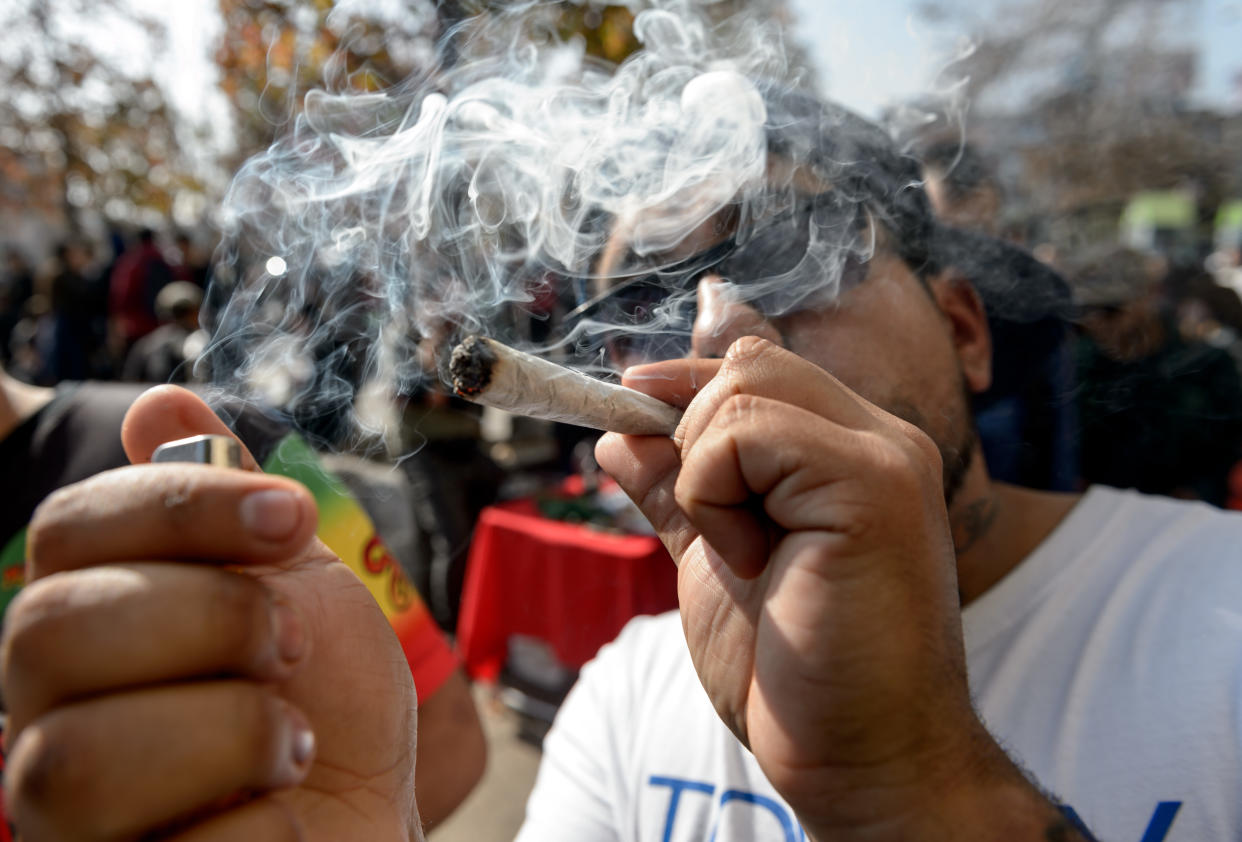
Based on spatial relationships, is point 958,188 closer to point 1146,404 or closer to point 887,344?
point 1146,404

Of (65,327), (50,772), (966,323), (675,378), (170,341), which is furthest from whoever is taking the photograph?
(65,327)

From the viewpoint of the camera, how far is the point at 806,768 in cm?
94

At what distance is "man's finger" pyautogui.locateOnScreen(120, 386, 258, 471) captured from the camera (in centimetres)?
104

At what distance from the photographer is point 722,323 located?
4.86 ft

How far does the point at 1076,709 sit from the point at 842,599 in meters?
0.81

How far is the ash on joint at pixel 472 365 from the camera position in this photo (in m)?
0.90

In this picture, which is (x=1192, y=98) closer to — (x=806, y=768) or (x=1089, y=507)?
(x=1089, y=507)

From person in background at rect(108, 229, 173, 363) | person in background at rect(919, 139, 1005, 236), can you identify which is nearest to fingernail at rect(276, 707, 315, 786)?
person in background at rect(919, 139, 1005, 236)

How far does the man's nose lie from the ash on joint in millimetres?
678

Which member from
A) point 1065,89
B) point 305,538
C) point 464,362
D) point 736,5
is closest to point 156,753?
point 305,538

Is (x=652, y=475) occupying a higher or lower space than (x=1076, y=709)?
higher

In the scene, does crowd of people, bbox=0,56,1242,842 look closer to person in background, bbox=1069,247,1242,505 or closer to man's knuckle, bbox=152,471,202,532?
man's knuckle, bbox=152,471,202,532

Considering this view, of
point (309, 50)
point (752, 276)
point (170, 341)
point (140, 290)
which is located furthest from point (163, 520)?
point (140, 290)

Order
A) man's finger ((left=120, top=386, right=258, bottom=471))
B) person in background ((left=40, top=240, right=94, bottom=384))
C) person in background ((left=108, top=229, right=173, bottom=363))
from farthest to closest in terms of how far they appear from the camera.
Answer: person in background ((left=40, top=240, right=94, bottom=384)) < person in background ((left=108, top=229, right=173, bottom=363)) < man's finger ((left=120, top=386, right=258, bottom=471))
